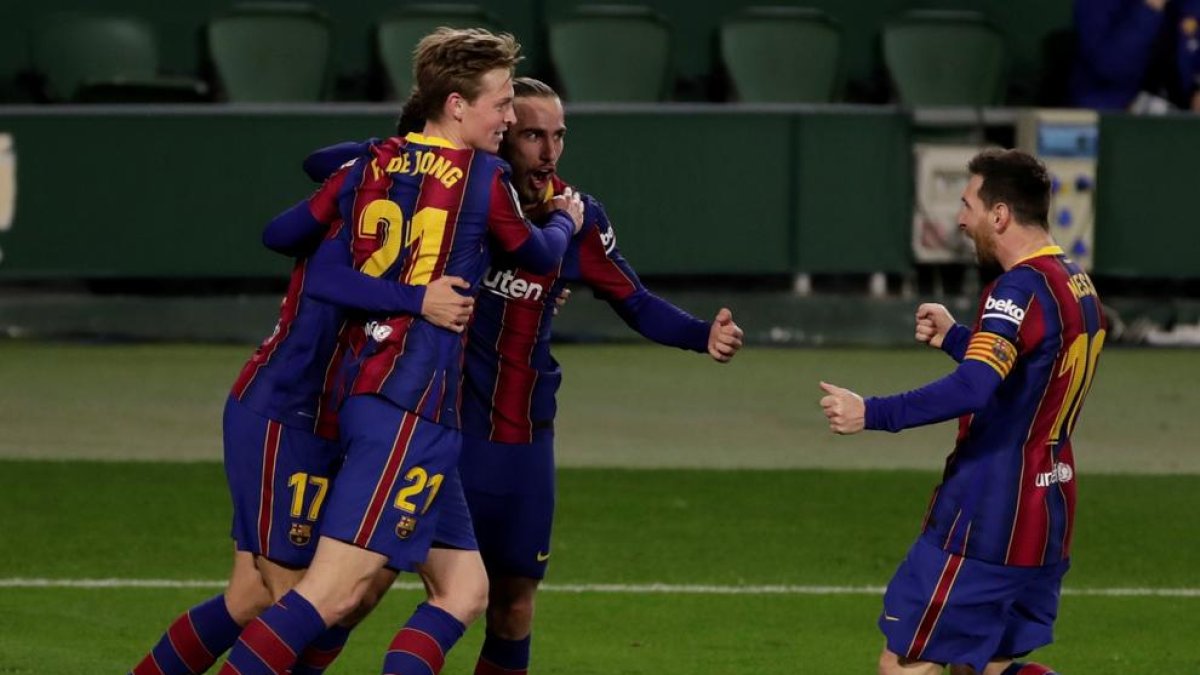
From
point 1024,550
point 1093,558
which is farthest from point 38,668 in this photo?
point 1093,558

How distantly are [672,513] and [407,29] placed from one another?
7.17 m

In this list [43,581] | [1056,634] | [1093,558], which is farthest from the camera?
[1093,558]

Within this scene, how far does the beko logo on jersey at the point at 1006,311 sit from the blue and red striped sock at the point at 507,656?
1.67 m

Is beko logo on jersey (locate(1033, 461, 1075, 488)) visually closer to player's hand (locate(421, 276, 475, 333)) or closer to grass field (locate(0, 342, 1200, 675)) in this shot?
player's hand (locate(421, 276, 475, 333))

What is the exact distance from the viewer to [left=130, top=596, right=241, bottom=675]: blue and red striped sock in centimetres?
607

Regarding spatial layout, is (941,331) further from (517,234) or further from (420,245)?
(420,245)

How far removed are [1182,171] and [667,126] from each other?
354 cm

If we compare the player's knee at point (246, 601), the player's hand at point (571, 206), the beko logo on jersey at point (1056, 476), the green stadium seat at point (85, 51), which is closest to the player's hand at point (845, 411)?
the beko logo on jersey at point (1056, 476)

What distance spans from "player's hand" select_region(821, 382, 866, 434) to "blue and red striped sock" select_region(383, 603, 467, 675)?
1.10m

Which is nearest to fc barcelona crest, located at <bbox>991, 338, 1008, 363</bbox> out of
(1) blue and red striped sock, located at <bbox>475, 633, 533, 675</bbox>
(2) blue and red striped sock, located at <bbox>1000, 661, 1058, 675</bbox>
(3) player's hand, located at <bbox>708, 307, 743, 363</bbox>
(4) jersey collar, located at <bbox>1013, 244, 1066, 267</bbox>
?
(4) jersey collar, located at <bbox>1013, 244, 1066, 267</bbox>

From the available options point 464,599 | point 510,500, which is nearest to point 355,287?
point 464,599

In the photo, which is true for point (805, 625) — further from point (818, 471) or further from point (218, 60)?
point (218, 60)

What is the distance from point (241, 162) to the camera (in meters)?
14.8

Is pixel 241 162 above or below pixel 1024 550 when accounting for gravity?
below
